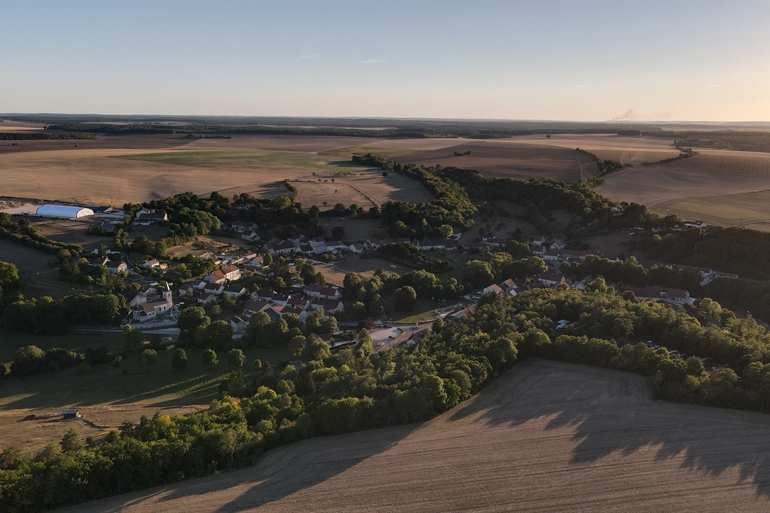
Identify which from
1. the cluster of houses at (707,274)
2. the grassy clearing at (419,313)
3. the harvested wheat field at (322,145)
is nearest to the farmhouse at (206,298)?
the grassy clearing at (419,313)

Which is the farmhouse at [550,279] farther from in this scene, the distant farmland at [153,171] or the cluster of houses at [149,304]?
the distant farmland at [153,171]

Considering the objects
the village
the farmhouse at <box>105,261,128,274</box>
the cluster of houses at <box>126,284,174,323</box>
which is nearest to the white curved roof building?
the village

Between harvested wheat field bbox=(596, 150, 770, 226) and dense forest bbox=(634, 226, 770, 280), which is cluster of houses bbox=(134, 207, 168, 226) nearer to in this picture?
dense forest bbox=(634, 226, 770, 280)

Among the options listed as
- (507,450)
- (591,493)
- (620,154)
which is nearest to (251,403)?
(507,450)

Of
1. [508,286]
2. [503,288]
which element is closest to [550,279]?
[508,286]

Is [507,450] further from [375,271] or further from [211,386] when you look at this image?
[375,271]

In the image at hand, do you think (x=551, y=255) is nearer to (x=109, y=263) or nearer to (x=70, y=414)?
(x=109, y=263)
